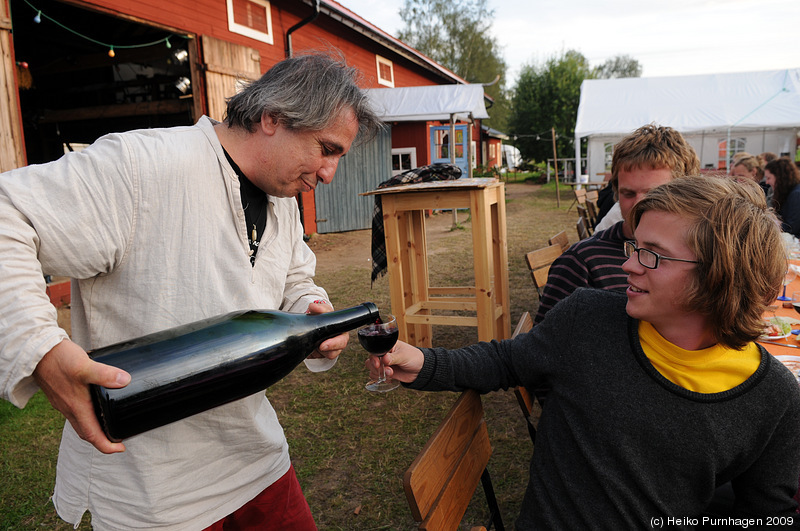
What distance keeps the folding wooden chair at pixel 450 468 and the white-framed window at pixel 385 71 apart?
547 inches

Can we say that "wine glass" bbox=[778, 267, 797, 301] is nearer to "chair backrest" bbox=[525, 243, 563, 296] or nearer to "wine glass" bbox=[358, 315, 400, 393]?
"chair backrest" bbox=[525, 243, 563, 296]

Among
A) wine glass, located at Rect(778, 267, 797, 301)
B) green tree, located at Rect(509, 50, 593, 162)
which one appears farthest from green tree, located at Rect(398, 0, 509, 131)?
wine glass, located at Rect(778, 267, 797, 301)

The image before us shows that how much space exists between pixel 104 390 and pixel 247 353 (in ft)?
1.04

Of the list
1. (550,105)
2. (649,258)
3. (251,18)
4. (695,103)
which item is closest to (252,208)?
(649,258)

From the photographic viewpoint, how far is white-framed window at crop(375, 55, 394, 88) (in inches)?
564

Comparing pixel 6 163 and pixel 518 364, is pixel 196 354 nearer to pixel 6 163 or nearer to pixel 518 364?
pixel 518 364

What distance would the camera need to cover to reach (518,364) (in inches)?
65.9

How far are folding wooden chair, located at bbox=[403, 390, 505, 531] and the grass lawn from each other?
1254mm

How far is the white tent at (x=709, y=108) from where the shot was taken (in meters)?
15.2

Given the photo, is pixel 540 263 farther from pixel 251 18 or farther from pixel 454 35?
pixel 454 35

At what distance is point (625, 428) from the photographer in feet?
4.67

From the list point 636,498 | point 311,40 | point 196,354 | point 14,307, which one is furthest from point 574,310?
point 311,40

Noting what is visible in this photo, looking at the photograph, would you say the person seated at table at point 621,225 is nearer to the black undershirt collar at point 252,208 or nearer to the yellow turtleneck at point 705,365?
the yellow turtleneck at point 705,365

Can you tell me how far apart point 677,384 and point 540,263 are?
8.10ft
